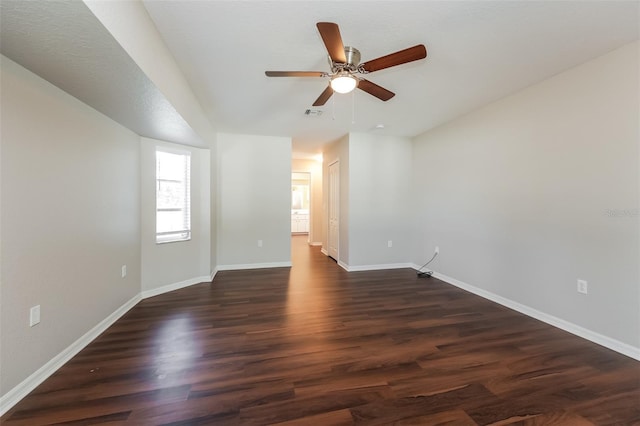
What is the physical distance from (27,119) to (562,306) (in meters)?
4.66

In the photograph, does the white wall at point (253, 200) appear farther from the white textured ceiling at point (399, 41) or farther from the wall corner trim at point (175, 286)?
the white textured ceiling at point (399, 41)

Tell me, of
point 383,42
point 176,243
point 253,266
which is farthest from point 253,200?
point 383,42

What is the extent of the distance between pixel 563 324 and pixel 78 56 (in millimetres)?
4428

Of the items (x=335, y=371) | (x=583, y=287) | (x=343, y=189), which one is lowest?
(x=335, y=371)

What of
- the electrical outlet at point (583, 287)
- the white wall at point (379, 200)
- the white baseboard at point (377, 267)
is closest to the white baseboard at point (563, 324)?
the electrical outlet at point (583, 287)

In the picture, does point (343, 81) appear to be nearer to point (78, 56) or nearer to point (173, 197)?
point (78, 56)

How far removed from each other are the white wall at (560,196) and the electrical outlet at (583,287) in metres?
0.04

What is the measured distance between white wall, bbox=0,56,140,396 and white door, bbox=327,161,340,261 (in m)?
3.57

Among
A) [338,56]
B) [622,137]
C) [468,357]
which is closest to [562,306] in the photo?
[468,357]

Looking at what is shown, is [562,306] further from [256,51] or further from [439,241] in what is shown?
[256,51]

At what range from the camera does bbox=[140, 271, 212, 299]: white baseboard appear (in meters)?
3.09

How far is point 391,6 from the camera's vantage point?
155 centimetres

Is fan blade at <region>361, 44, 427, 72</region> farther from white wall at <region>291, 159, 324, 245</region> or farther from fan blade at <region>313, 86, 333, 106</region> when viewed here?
white wall at <region>291, 159, 324, 245</region>

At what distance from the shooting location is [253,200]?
4.51 m
